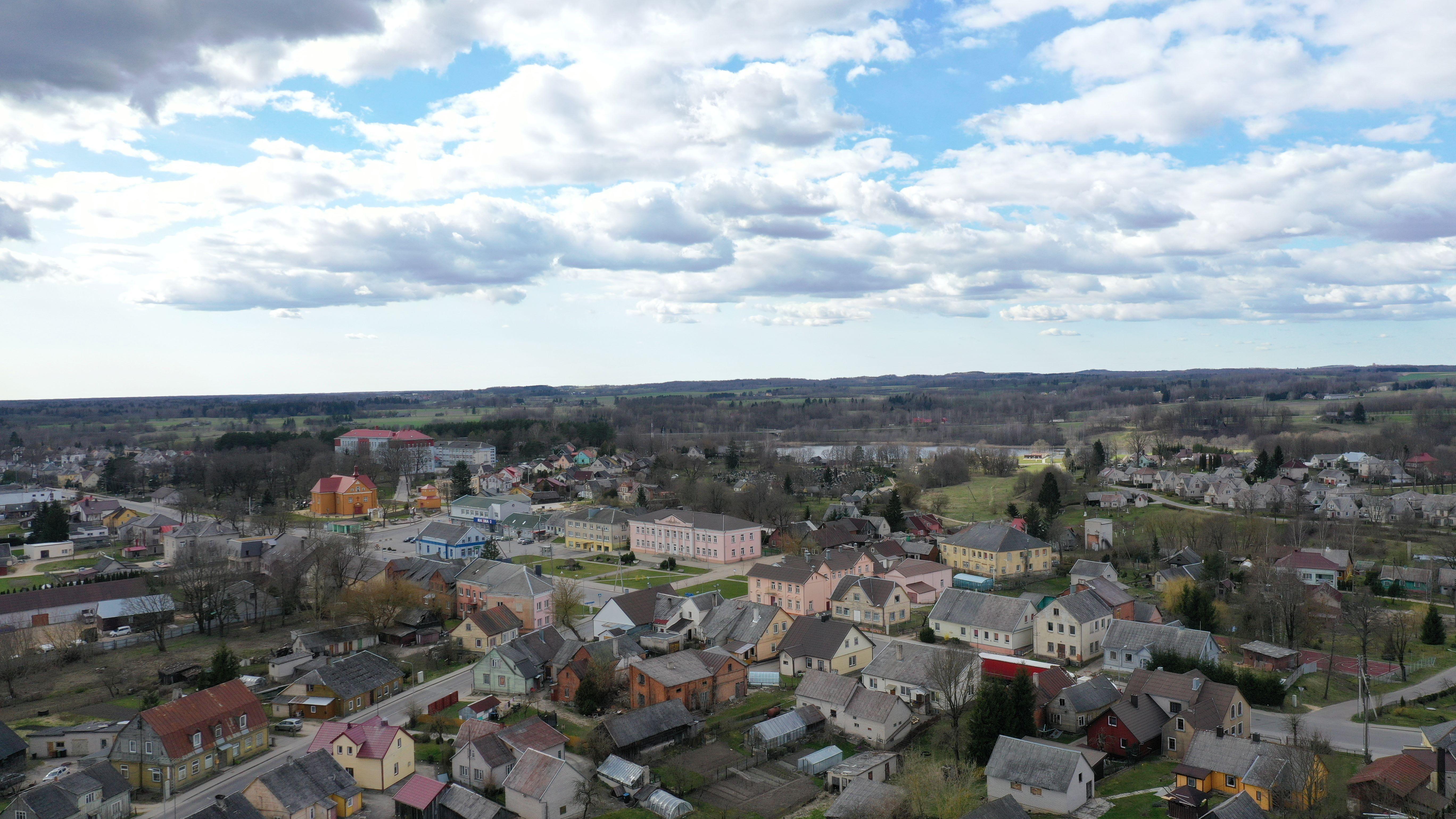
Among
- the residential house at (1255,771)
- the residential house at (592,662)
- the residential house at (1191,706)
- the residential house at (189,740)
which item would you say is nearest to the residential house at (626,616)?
the residential house at (592,662)

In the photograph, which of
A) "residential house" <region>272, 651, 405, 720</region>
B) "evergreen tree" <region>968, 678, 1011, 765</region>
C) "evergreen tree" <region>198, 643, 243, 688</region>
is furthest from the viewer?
"evergreen tree" <region>198, 643, 243, 688</region>

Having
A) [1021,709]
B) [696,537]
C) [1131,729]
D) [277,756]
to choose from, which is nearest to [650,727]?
[1021,709]

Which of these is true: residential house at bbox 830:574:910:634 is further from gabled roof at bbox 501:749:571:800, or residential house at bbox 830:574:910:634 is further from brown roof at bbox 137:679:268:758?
brown roof at bbox 137:679:268:758

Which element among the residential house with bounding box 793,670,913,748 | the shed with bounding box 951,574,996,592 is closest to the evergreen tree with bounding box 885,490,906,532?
the shed with bounding box 951,574,996,592

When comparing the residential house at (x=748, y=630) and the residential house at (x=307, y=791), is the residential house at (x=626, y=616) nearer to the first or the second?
the residential house at (x=748, y=630)

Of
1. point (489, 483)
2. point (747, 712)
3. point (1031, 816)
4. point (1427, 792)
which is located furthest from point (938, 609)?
point (489, 483)

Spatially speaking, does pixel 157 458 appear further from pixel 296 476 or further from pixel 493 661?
pixel 493 661
